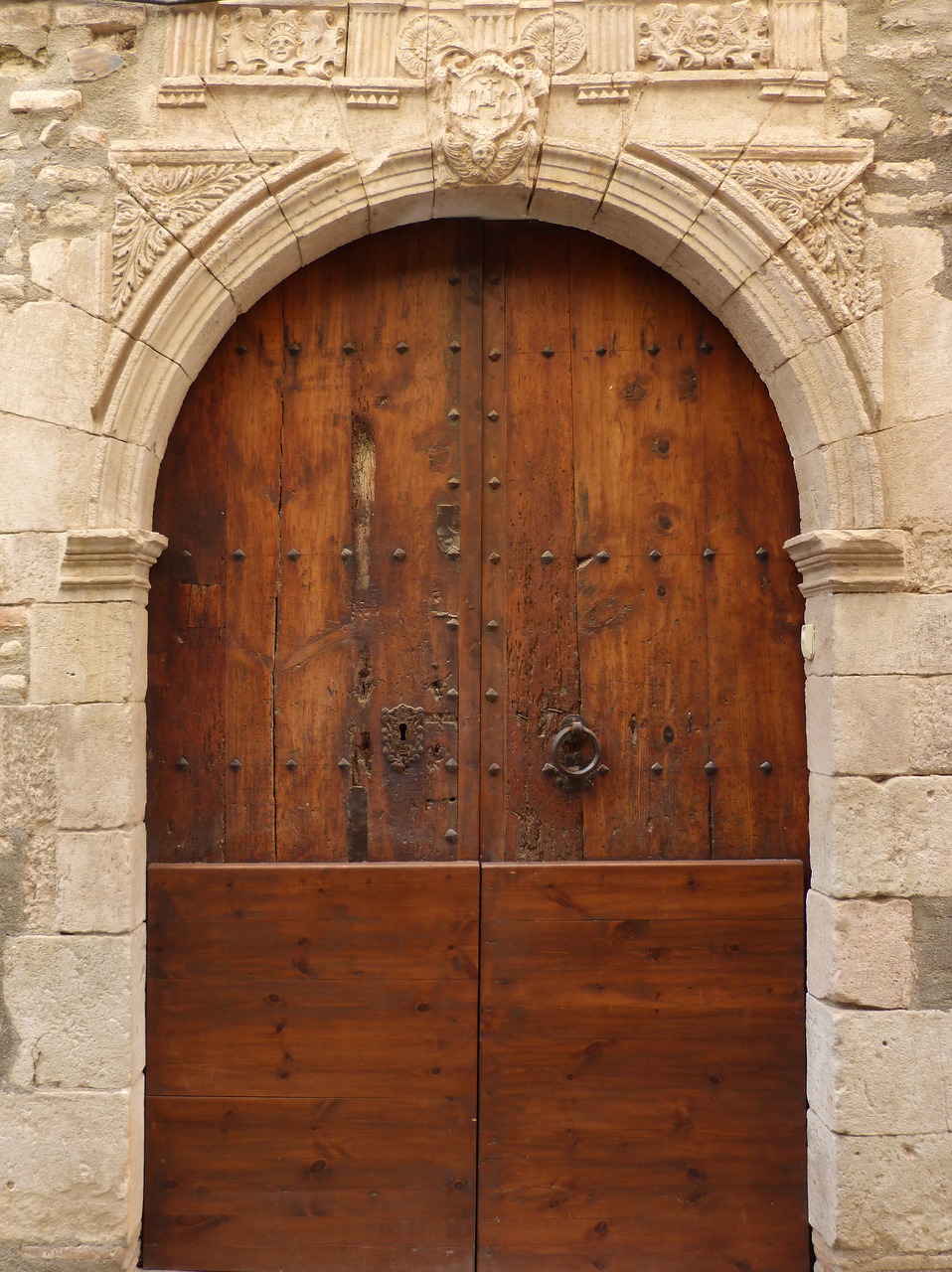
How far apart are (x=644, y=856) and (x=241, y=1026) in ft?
3.77

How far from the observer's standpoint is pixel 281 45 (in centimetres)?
243

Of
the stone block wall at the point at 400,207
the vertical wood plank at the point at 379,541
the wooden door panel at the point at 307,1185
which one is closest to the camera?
the stone block wall at the point at 400,207

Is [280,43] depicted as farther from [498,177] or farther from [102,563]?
[102,563]

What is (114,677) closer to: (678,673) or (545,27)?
(678,673)

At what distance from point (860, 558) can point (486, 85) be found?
150 centimetres

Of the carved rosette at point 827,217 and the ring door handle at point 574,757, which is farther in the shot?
the ring door handle at point 574,757

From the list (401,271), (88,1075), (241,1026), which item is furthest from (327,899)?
(401,271)

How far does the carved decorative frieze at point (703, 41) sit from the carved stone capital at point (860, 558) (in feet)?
3.99

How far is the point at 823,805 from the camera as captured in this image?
241 cm

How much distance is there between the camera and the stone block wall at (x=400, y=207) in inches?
91.8

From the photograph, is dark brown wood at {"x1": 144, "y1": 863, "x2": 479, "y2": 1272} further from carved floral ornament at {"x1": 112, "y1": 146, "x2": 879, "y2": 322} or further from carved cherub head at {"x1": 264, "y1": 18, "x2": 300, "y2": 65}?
carved cherub head at {"x1": 264, "y1": 18, "x2": 300, "y2": 65}

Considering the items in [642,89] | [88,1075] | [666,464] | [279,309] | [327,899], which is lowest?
[88,1075]

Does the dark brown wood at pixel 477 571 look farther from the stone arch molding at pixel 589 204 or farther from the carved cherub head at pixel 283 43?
the carved cherub head at pixel 283 43

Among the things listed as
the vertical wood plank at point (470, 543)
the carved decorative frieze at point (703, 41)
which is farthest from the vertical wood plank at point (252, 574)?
the carved decorative frieze at point (703, 41)
